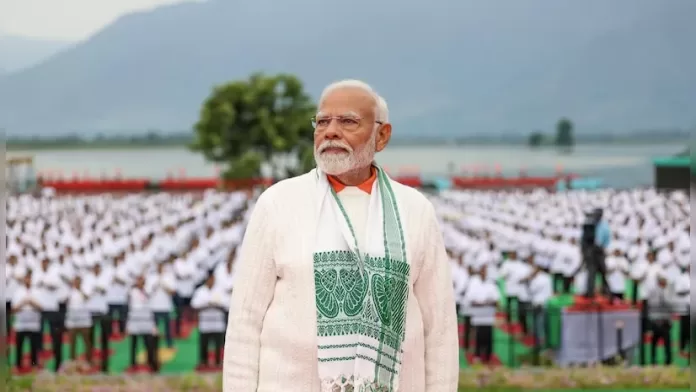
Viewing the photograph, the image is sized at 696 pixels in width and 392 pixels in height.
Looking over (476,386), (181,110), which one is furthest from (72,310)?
(181,110)

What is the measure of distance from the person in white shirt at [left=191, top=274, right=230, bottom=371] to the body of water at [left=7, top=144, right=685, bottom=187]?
2222 inches

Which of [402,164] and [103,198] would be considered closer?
[103,198]

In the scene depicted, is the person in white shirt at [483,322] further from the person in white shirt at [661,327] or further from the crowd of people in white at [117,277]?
the crowd of people in white at [117,277]

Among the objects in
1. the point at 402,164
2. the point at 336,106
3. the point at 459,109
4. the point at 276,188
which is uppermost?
the point at 459,109

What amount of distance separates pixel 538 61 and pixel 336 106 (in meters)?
101

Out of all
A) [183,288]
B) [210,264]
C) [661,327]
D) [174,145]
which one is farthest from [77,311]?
[174,145]

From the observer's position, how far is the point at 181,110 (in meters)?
113

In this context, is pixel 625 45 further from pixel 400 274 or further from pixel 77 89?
pixel 400 274

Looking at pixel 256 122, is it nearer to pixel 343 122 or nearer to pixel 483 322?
pixel 483 322

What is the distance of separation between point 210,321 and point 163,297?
1.05 m

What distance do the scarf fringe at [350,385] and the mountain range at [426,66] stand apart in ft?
265

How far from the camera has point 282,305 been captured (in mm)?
2312

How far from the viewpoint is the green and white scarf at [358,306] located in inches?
89.7

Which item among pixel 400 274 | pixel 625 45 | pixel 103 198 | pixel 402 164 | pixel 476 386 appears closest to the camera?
pixel 400 274
